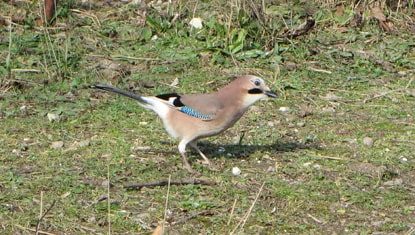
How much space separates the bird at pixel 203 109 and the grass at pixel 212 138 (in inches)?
9.3

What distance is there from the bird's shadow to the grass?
0.01m

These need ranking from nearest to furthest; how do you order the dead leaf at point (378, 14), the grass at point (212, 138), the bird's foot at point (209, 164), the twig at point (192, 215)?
1. the twig at point (192, 215)
2. the grass at point (212, 138)
3. the bird's foot at point (209, 164)
4. the dead leaf at point (378, 14)

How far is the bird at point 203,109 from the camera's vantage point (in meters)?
6.69

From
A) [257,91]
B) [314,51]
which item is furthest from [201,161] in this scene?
[314,51]

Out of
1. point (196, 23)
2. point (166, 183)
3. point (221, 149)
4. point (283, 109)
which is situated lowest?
point (196, 23)

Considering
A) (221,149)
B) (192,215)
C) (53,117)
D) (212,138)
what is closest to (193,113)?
(221,149)

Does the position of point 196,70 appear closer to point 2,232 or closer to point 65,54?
point 65,54

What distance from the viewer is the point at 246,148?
718 cm

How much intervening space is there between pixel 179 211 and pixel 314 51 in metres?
3.56

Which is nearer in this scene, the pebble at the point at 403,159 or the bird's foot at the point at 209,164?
the bird's foot at the point at 209,164

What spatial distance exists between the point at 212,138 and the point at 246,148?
16.9 inches

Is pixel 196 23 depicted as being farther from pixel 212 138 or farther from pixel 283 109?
pixel 212 138

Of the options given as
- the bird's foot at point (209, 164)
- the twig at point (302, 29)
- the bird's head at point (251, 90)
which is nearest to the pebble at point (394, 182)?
the bird's head at point (251, 90)

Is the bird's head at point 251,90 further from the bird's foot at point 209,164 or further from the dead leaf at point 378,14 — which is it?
the dead leaf at point 378,14
